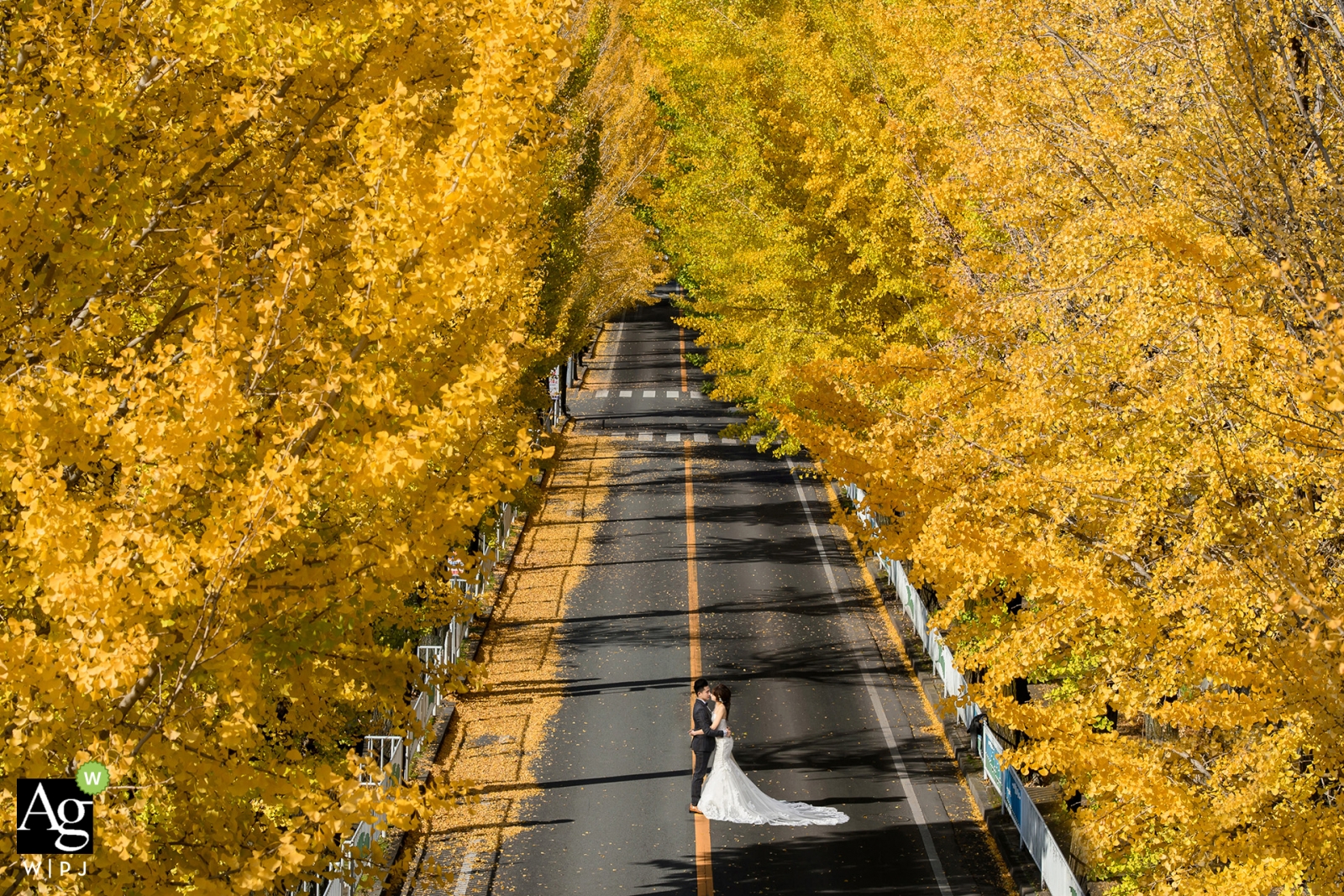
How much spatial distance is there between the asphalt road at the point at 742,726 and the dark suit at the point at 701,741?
611mm

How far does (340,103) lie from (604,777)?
1118 centimetres

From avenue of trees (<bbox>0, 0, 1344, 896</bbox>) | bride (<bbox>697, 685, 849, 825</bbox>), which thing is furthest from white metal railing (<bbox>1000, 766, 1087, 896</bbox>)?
bride (<bbox>697, 685, 849, 825</bbox>)

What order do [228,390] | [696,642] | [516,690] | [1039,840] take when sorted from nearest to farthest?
[228,390], [1039,840], [516,690], [696,642]

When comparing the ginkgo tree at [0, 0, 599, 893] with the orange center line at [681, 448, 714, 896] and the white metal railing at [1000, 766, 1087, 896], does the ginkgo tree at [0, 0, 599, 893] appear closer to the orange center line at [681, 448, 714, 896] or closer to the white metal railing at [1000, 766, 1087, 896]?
the orange center line at [681, 448, 714, 896]

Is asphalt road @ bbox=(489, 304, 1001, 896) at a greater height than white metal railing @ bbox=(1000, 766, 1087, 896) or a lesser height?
lesser

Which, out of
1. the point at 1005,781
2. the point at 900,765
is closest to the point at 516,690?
the point at 900,765

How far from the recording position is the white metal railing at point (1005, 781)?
44.4ft

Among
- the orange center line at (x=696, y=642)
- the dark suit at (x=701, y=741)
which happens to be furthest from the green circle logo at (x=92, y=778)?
the dark suit at (x=701, y=741)

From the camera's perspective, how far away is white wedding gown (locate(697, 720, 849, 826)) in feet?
51.4

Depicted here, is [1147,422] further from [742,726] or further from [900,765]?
[742,726]

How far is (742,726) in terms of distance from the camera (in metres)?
19.5

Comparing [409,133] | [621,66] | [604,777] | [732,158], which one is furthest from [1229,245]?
[621,66]

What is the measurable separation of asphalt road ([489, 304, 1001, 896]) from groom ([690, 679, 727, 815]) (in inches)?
26.2

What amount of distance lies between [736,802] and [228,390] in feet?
36.2
